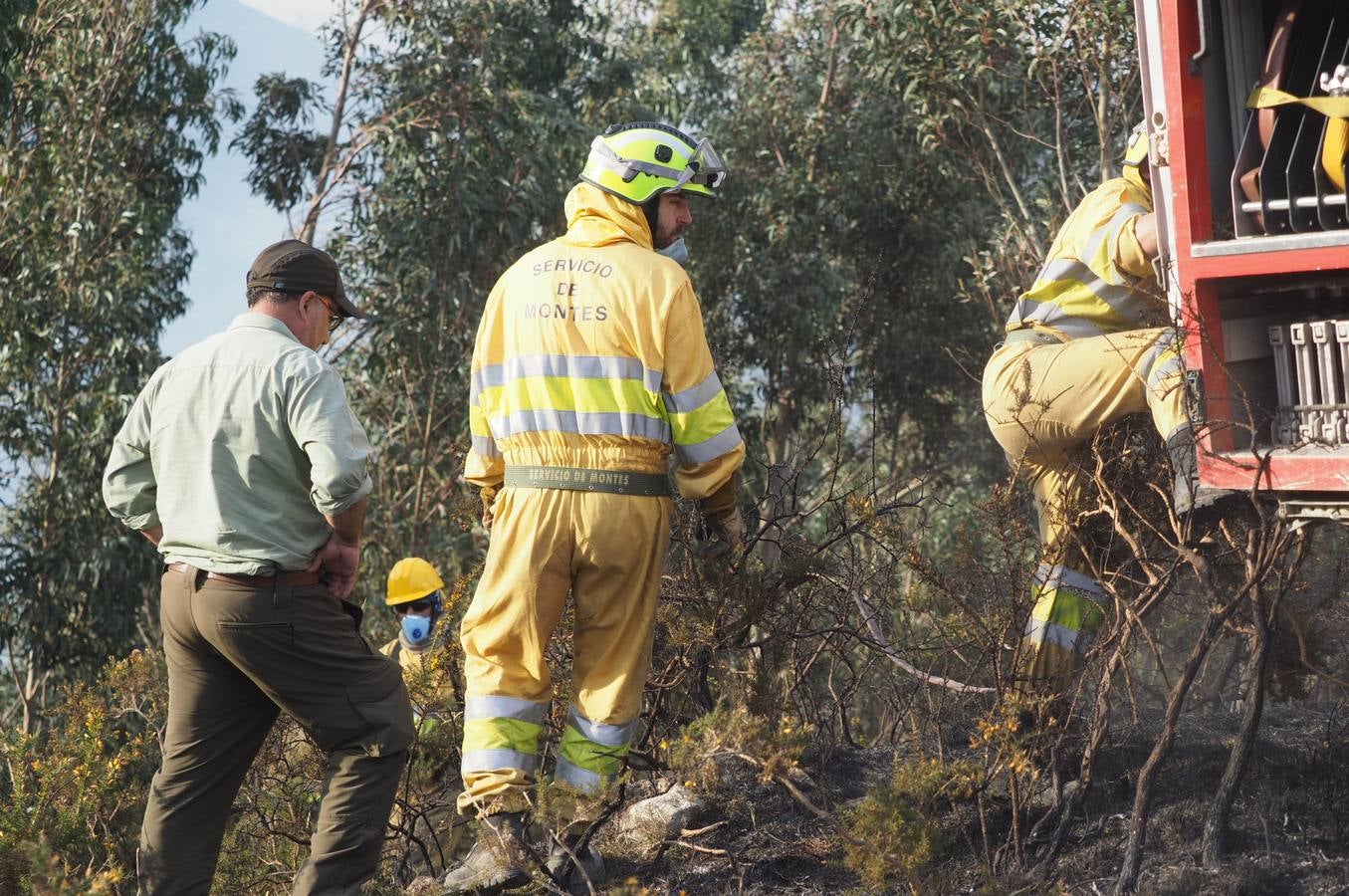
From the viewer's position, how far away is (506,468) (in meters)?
3.99

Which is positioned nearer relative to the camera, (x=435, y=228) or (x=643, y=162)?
(x=643, y=162)

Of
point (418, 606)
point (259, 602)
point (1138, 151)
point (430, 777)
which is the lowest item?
point (430, 777)

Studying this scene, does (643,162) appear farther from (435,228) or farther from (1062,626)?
(435,228)

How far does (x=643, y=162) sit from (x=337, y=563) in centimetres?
135

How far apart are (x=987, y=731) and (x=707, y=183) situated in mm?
1673

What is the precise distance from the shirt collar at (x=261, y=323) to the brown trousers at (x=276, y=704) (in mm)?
627

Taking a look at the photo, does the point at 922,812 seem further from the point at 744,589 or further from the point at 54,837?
the point at 54,837

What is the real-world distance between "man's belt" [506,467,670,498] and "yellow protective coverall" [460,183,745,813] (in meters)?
0.02

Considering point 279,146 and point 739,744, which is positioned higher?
point 279,146

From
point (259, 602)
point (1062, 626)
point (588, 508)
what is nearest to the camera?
point (259, 602)

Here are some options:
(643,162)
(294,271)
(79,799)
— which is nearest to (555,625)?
(294,271)

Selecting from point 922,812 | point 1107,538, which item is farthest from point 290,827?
point 1107,538

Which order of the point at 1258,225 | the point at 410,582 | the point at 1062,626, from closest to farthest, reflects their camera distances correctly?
the point at 1258,225 → the point at 1062,626 → the point at 410,582

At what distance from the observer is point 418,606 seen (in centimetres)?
666
